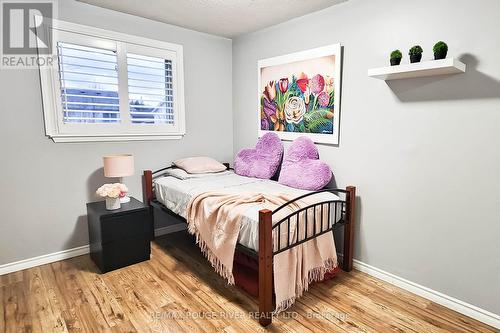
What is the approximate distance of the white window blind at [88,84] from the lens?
8.62 ft

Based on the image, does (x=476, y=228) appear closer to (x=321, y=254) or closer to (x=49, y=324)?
(x=321, y=254)

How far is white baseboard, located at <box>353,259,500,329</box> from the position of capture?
191 centimetres

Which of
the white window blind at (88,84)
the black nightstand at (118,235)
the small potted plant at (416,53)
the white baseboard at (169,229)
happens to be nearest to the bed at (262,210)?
the white baseboard at (169,229)

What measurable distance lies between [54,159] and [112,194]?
2.17 feet

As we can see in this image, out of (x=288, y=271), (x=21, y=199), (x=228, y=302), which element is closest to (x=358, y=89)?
(x=288, y=271)

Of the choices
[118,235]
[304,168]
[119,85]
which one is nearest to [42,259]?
[118,235]

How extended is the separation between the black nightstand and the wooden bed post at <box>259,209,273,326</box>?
134 centimetres

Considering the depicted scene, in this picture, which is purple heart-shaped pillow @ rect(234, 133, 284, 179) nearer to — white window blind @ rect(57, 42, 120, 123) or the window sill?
the window sill

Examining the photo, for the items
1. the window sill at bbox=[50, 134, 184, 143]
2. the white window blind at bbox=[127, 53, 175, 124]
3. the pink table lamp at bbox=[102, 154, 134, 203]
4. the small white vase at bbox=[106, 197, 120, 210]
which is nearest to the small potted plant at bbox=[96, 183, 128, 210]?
the small white vase at bbox=[106, 197, 120, 210]

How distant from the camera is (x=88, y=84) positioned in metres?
2.74

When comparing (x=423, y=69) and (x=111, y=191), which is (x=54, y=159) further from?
(x=423, y=69)

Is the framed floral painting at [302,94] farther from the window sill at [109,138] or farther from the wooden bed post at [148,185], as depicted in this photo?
the wooden bed post at [148,185]

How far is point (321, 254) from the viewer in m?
2.20

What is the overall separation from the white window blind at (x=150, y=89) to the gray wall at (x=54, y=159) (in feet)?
0.75
